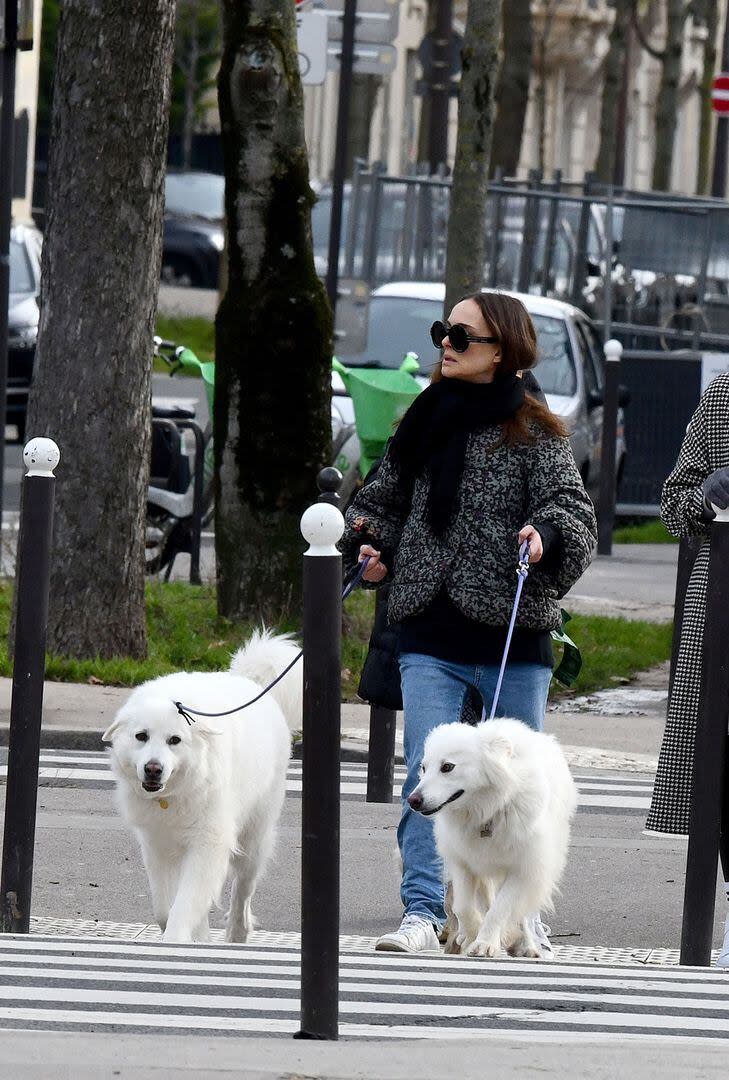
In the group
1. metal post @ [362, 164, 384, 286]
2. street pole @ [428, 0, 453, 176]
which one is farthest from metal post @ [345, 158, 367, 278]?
street pole @ [428, 0, 453, 176]

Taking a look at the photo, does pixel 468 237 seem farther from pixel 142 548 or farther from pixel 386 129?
pixel 386 129

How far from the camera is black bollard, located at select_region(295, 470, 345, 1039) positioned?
4359 millimetres

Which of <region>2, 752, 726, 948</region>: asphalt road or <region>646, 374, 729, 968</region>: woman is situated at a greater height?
<region>646, 374, 729, 968</region>: woman

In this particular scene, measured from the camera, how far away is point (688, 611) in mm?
6238

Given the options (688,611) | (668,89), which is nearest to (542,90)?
(668,89)

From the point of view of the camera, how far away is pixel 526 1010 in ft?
15.6

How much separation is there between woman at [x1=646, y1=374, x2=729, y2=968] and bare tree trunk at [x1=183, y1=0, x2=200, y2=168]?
47.2 m

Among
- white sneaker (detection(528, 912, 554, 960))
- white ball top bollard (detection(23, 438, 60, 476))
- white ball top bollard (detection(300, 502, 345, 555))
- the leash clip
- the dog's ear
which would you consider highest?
white ball top bollard (detection(300, 502, 345, 555))

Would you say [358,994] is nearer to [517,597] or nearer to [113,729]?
[517,597]

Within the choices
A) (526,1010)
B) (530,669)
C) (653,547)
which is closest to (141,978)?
(526,1010)

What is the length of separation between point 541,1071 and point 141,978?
3.94ft

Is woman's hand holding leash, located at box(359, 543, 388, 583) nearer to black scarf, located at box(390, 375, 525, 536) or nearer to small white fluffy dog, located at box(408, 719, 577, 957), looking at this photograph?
black scarf, located at box(390, 375, 525, 536)

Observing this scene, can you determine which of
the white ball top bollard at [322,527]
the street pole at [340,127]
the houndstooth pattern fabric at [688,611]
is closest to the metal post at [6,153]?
the street pole at [340,127]

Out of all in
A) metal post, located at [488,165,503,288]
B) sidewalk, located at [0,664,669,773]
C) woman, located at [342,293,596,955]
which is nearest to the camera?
woman, located at [342,293,596,955]
